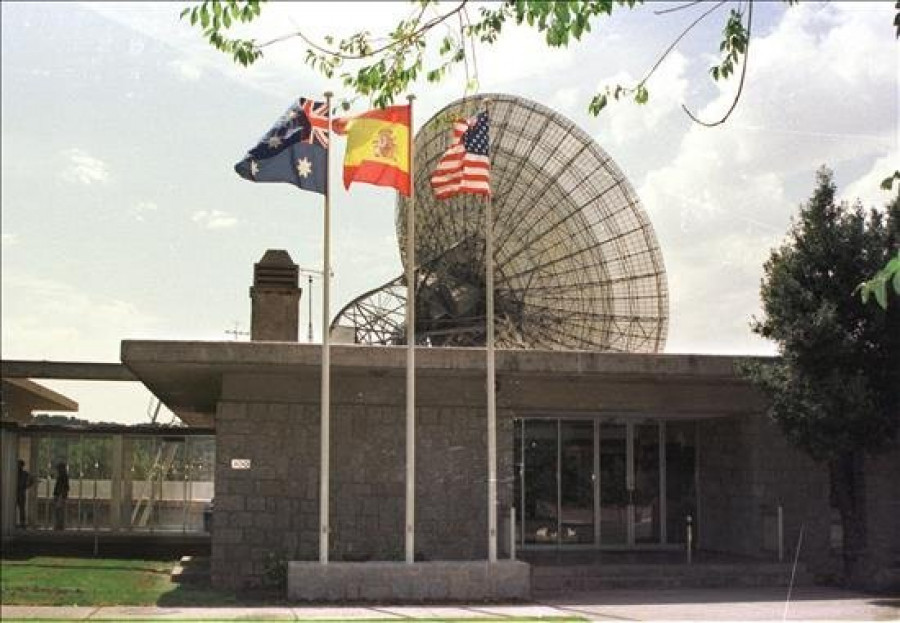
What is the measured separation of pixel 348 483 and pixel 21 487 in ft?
48.2

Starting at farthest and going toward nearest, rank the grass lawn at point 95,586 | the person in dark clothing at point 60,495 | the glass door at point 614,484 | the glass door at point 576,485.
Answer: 1. the person in dark clothing at point 60,495
2. the glass door at point 614,484
3. the glass door at point 576,485
4. the grass lawn at point 95,586

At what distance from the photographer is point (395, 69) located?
28.4 ft

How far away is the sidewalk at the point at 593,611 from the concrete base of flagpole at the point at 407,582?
38cm

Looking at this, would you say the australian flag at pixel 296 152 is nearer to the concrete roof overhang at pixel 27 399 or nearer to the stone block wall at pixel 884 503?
the stone block wall at pixel 884 503

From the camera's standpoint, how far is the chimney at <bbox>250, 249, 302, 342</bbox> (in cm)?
2417

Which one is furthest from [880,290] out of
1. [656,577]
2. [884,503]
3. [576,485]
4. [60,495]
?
[60,495]

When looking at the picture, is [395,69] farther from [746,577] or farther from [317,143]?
[746,577]

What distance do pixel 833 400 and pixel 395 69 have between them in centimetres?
1233

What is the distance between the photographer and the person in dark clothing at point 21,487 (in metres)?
30.7

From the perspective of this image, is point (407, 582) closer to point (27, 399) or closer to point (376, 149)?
point (376, 149)

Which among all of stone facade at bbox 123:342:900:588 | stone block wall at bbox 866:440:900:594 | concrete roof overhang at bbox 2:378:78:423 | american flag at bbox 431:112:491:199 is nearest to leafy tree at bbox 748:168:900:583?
stone facade at bbox 123:342:900:588

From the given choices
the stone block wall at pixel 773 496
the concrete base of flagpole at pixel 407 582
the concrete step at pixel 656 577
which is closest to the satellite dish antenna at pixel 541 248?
the stone block wall at pixel 773 496

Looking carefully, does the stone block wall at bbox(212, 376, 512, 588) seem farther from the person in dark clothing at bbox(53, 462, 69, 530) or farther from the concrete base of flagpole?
the person in dark clothing at bbox(53, 462, 69, 530)

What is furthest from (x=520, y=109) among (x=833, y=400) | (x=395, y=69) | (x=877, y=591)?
(x=395, y=69)
